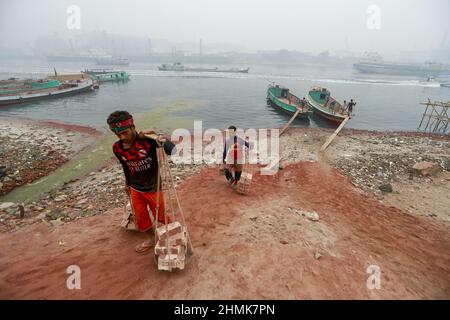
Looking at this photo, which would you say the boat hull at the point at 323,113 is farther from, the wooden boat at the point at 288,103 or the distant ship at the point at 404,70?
the distant ship at the point at 404,70

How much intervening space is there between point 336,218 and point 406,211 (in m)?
2.91

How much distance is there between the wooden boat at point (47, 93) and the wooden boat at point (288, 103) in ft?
92.0

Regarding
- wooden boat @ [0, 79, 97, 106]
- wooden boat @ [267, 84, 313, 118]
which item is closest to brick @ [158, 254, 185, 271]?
wooden boat @ [267, 84, 313, 118]

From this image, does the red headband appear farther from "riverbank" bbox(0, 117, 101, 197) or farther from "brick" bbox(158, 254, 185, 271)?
"riverbank" bbox(0, 117, 101, 197)

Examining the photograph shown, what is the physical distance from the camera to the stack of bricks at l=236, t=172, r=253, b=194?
7.00 m

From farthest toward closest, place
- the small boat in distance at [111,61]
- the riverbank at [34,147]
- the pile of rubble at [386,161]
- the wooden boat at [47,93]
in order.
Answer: the small boat in distance at [111,61] < the wooden boat at [47,93] < the riverbank at [34,147] < the pile of rubble at [386,161]

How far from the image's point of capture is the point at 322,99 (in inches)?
976

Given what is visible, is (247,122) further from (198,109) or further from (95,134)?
(95,134)

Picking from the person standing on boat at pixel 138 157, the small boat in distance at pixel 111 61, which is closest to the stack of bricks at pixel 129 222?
the person standing on boat at pixel 138 157

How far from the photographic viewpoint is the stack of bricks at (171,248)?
352 centimetres

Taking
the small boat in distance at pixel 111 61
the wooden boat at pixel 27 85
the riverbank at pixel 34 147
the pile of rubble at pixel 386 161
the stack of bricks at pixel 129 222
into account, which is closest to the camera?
the stack of bricks at pixel 129 222

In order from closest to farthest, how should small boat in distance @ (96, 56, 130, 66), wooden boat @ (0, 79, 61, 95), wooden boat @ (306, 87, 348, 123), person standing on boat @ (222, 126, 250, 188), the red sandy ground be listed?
the red sandy ground, person standing on boat @ (222, 126, 250, 188), wooden boat @ (306, 87, 348, 123), wooden boat @ (0, 79, 61, 95), small boat in distance @ (96, 56, 130, 66)

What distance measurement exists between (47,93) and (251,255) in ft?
120

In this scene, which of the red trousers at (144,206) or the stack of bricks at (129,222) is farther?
the stack of bricks at (129,222)
